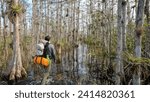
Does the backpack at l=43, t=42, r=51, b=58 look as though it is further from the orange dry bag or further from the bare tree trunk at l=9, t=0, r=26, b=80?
the bare tree trunk at l=9, t=0, r=26, b=80

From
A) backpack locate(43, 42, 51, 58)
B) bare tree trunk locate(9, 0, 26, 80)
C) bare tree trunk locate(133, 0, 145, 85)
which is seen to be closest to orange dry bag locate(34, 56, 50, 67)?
backpack locate(43, 42, 51, 58)

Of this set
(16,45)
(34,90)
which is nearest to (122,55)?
(34,90)

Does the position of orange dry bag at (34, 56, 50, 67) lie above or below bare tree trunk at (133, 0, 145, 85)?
below

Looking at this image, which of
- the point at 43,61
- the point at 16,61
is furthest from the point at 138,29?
the point at 16,61

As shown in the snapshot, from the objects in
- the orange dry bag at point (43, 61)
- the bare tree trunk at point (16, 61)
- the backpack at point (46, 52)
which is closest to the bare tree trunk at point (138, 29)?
the orange dry bag at point (43, 61)

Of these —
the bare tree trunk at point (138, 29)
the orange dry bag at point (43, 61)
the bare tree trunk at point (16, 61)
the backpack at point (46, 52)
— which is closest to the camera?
the bare tree trunk at point (138, 29)

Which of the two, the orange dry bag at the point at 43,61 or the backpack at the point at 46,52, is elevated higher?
the backpack at the point at 46,52

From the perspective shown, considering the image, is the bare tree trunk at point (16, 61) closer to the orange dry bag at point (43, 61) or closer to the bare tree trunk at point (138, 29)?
the orange dry bag at point (43, 61)

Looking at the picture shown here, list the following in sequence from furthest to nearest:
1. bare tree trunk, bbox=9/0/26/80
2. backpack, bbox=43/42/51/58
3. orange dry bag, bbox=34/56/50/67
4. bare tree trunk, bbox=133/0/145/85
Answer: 1. bare tree trunk, bbox=9/0/26/80
2. backpack, bbox=43/42/51/58
3. orange dry bag, bbox=34/56/50/67
4. bare tree trunk, bbox=133/0/145/85

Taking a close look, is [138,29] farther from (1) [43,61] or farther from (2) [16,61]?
(2) [16,61]

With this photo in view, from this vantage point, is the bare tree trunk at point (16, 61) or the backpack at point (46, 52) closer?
the backpack at point (46, 52)

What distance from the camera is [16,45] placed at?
59.2 ft

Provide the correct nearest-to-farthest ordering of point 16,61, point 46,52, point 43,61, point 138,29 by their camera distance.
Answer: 1. point 138,29
2. point 43,61
3. point 46,52
4. point 16,61

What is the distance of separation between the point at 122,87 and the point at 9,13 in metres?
11.3
